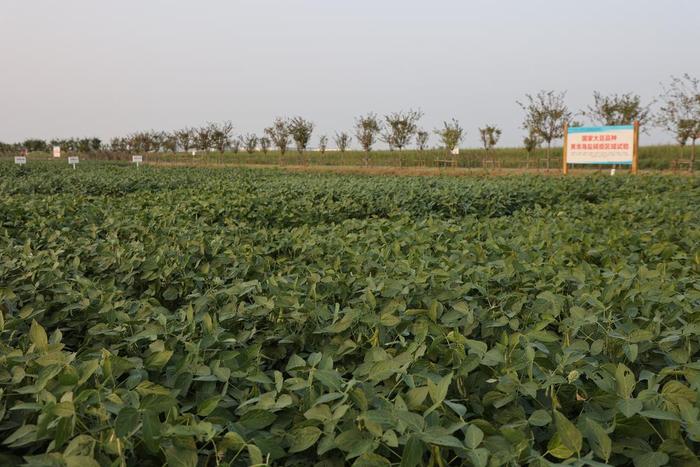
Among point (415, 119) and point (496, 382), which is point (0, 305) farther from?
point (415, 119)

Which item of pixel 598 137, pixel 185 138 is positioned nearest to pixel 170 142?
pixel 185 138

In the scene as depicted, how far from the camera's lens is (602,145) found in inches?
768

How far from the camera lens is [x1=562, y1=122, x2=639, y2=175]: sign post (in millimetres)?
18875

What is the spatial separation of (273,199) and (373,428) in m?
6.12

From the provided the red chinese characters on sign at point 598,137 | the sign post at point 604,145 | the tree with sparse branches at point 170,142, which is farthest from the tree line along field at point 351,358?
the tree with sparse branches at point 170,142

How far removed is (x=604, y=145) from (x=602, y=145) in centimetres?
7

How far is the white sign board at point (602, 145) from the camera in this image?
62.2ft

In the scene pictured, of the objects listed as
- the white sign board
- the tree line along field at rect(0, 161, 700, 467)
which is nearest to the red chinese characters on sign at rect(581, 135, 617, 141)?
the white sign board

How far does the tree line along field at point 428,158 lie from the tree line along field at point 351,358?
27.3 meters

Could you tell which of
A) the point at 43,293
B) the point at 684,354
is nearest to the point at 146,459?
the point at 684,354

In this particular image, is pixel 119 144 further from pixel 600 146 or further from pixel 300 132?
pixel 600 146

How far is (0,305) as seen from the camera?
2076 mm

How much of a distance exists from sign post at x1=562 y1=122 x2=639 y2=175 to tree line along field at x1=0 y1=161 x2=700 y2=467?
58.2ft

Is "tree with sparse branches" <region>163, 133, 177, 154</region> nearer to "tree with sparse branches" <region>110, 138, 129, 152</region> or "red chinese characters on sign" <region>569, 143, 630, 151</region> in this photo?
"tree with sparse branches" <region>110, 138, 129, 152</region>
